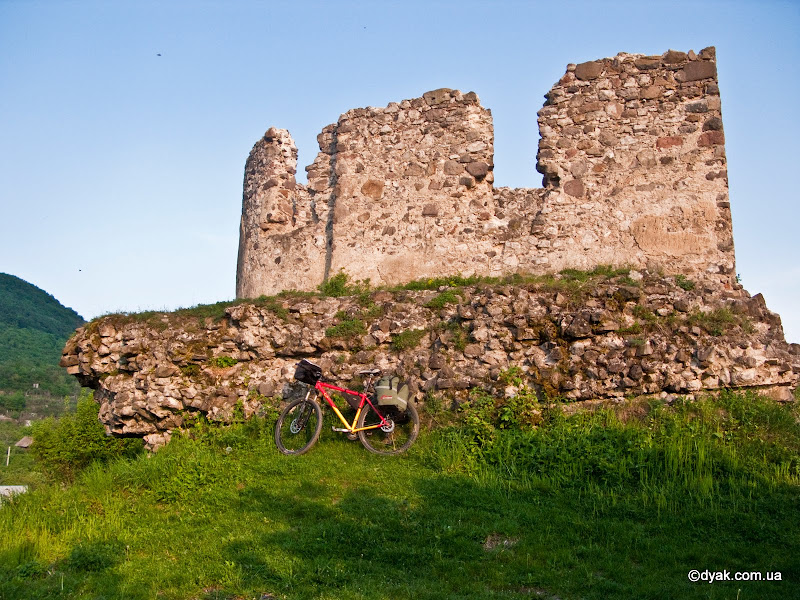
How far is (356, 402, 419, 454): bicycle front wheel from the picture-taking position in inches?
328

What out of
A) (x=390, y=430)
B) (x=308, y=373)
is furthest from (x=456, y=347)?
(x=308, y=373)

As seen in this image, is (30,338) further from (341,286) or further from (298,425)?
(298,425)

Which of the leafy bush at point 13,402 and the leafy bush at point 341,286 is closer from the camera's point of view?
the leafy bush at point 341,286

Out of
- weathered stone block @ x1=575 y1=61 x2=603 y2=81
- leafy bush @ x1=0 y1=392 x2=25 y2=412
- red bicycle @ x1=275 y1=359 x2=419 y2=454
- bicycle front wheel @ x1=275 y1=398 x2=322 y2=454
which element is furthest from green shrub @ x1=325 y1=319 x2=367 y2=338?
leafy bush @ x1=0 y1=392 x2=25 y2=412

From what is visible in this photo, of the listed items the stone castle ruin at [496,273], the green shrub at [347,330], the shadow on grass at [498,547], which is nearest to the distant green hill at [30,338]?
the stone castle ruin at [496,273]

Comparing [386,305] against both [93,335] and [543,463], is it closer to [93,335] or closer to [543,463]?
[543,463]

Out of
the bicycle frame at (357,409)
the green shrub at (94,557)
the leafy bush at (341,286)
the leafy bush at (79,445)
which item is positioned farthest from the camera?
the leafy bush at (79,445)

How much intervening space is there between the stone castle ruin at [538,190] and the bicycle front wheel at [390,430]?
3.12 meters

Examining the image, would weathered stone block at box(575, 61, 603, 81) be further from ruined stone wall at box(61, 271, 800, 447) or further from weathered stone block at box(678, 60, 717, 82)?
ruined stone wall at box(61, 271, 800, 447)

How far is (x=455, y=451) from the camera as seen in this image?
7.90m

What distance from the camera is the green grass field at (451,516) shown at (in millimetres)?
5723

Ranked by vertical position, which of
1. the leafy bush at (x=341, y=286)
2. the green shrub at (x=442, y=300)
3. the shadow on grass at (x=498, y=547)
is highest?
the leafy bush at (x=341, y=286)

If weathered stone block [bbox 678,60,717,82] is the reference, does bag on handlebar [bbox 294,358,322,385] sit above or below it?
below

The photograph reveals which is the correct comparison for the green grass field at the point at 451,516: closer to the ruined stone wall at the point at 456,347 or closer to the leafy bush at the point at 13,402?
the ruined stone wall at the point at 456,347
